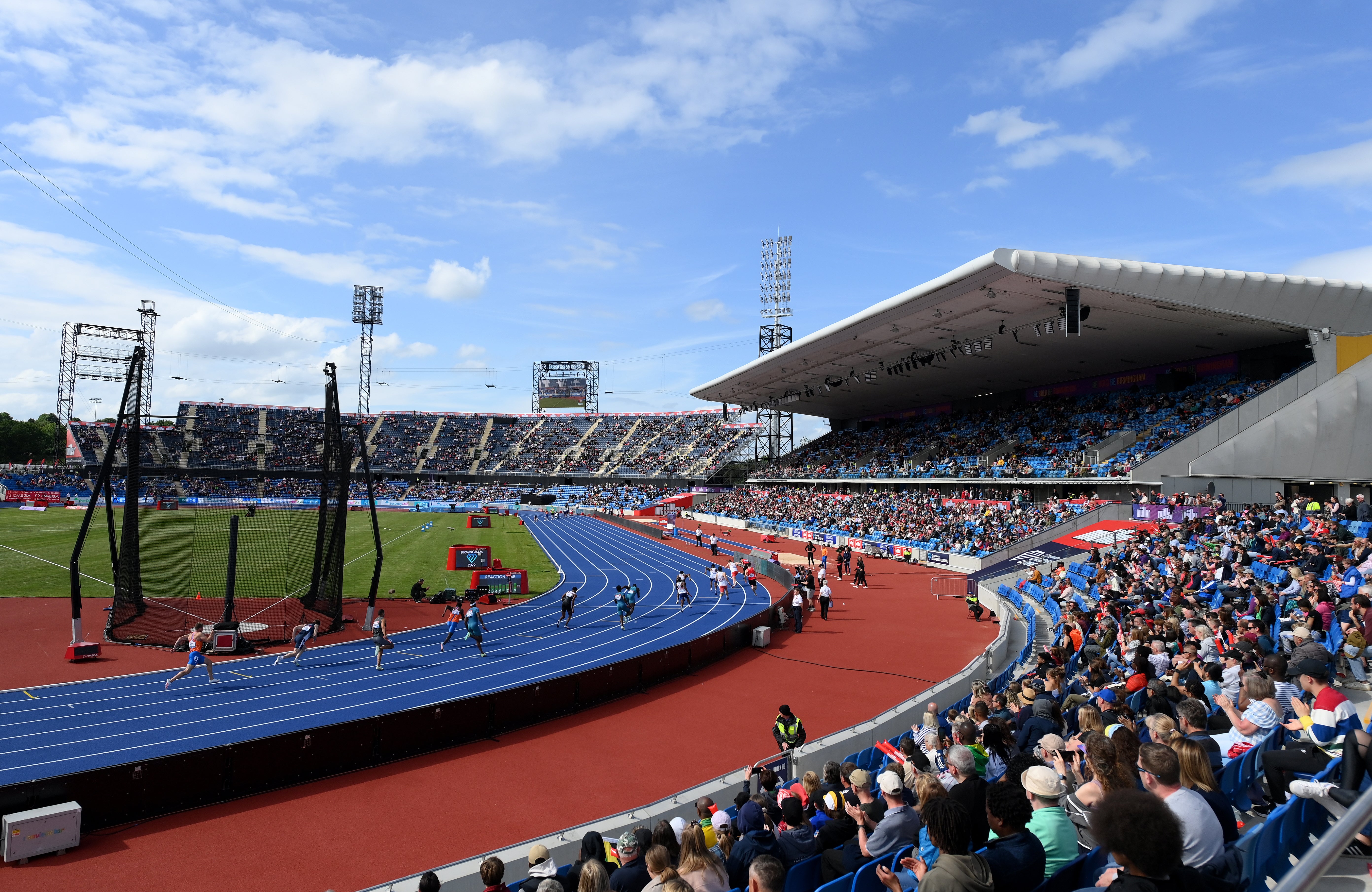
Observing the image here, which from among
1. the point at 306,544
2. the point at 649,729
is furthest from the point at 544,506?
the point at 649,729

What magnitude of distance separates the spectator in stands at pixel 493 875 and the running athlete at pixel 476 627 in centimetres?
1426

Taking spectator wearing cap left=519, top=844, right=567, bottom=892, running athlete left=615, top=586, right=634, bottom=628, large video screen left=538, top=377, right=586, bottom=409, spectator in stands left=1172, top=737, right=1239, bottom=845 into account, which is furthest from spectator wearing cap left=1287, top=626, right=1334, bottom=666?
large video screen left=538, top=377, right=586, bottom=409

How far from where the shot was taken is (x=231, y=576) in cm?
2025

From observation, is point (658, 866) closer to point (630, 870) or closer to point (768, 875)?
point (630, 870)

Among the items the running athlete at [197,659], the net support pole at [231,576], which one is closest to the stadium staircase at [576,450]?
the net support pole at [231,576]

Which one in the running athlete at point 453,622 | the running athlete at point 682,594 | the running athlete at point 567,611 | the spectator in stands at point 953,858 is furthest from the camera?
the running athlete at point 682,594

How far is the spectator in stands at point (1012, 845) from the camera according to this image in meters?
3.78

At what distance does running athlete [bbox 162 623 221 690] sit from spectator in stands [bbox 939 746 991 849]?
16.1m

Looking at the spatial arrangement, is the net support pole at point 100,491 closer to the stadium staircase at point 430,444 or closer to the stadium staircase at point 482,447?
the stadium staircase at point 482,447

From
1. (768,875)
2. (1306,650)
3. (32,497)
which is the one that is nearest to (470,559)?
(1306,650)

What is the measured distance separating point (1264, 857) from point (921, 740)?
4.09 metres

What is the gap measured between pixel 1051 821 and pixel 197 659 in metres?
17.3

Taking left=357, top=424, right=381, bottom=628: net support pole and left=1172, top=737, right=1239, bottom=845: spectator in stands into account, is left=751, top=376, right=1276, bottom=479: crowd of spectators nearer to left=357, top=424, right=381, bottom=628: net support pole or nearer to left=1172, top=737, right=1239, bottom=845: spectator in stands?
left=357, top=424, right=381, bottom=628: net support pole

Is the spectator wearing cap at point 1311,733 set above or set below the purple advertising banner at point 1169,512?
below
